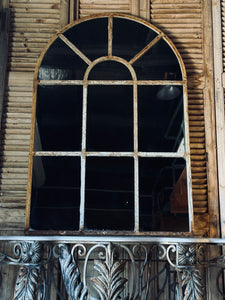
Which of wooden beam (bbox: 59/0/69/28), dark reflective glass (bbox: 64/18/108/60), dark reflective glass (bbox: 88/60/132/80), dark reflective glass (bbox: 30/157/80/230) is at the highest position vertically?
wooden beam (bbox: 59/0/69/28)

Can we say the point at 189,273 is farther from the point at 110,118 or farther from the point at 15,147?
the point at 15,147

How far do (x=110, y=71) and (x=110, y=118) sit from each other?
340 millimetres

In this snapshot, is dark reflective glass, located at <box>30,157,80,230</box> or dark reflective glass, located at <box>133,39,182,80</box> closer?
dark reflective glass, located at <box>30,157,80,230</box>

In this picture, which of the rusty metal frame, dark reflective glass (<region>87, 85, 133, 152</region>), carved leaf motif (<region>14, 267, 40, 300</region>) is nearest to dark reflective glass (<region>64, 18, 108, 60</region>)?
the rusty metal frame

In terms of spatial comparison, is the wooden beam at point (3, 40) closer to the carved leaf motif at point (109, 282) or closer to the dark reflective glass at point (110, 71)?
the dark reflective glass at point (110, 71)

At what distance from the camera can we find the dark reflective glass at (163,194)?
255 cm

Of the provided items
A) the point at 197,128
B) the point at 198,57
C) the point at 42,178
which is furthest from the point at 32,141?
the point at 198,57

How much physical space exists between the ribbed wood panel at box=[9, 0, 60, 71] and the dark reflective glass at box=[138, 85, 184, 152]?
2.79 ft

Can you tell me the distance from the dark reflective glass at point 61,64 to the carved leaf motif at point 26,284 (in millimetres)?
1300

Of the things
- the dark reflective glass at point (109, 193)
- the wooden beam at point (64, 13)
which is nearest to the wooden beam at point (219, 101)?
the dark reflective glass at point (109, 193)

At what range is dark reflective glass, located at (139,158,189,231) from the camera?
2549 millimetres

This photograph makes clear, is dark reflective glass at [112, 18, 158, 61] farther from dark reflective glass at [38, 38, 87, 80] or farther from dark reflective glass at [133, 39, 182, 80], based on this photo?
dark reflective glass at [38, 38, 87, 80]

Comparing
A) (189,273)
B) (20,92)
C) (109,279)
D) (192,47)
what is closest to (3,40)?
(20,92)

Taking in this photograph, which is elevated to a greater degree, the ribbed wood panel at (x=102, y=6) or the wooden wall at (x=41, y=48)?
the ribbed wood panel at (x=102, y=6)
